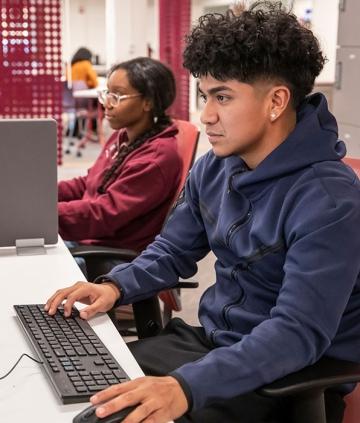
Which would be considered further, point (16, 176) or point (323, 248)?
point (16, 176)

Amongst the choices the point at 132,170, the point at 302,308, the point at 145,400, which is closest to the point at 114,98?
the point at 132,170

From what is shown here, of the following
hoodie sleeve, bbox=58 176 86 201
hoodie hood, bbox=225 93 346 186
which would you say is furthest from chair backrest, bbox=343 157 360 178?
hoodie sleeve, bbox=58 176 86 201

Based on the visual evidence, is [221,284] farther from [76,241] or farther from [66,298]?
[76,241]

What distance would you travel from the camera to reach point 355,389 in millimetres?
1528

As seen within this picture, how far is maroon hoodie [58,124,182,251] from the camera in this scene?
251 cm

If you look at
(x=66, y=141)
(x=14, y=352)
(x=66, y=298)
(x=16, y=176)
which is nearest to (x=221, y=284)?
(x=66, y=298)

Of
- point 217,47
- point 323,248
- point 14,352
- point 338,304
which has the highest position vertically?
point 217,47

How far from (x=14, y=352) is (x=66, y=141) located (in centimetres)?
808

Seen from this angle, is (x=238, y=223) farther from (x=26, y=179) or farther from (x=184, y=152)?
(x=184, y=152)

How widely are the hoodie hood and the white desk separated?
0.47m

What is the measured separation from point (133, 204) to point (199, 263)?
1233 millimetres

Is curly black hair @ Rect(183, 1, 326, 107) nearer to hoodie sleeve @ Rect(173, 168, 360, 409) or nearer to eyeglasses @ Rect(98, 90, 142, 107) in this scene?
hoodie sleeve @ Rect(173, 168, 360, 409)

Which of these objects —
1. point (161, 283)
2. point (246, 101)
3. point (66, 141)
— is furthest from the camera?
point (66, 141)

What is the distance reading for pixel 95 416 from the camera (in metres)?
1.04
